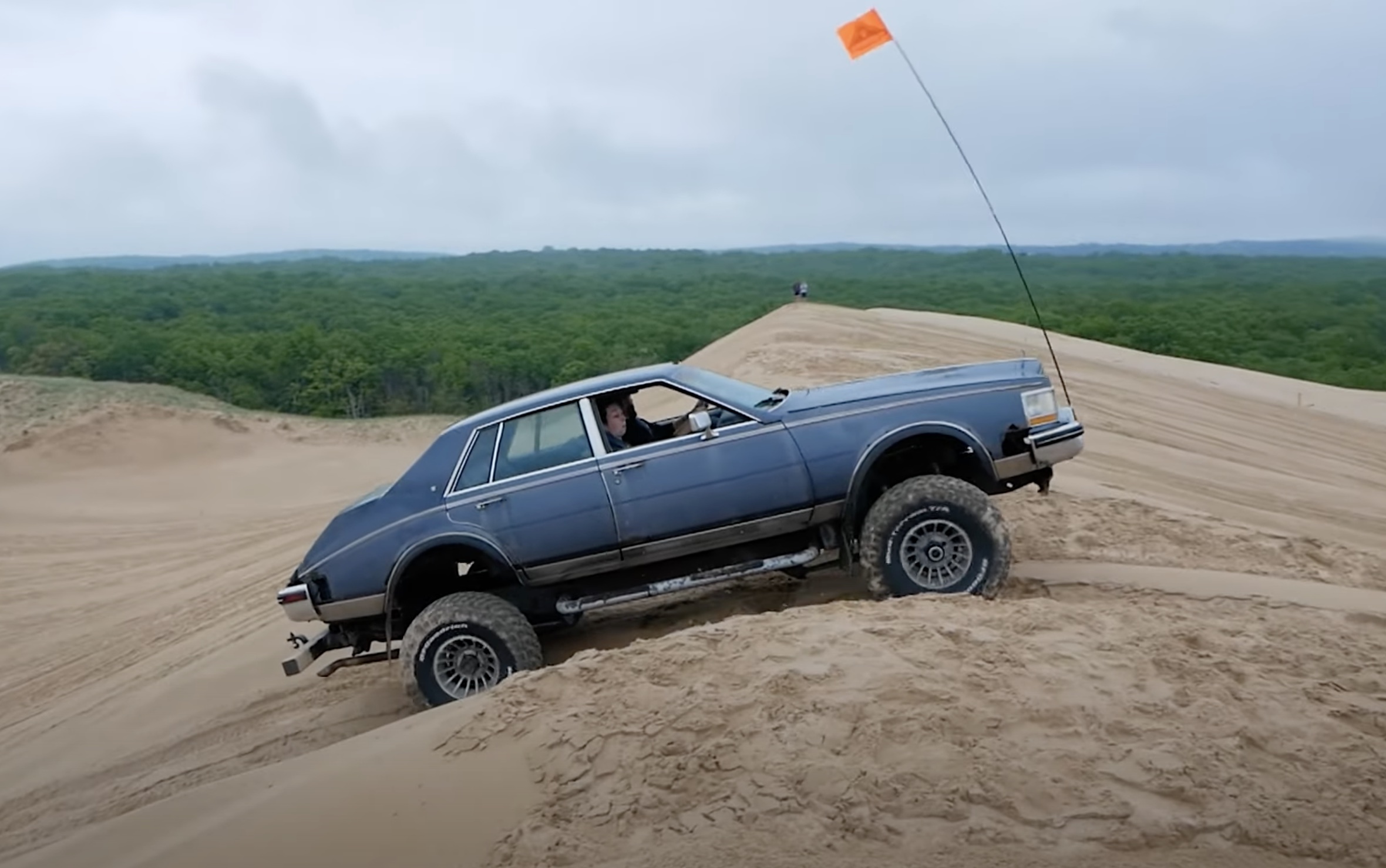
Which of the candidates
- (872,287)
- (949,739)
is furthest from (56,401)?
(872,287)

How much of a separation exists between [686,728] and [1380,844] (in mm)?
2462

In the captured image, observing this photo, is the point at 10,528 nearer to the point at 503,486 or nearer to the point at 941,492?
the point at 503,486

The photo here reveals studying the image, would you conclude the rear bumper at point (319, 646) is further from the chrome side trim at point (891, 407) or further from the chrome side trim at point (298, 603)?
the chrome side trim at point (891, 407)

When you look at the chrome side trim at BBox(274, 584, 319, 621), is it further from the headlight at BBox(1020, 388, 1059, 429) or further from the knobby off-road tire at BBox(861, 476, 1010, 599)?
the headlight at BBox(1020, 388, 1059, 429)

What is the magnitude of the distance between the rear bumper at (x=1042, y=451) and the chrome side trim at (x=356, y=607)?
3704 millimetres

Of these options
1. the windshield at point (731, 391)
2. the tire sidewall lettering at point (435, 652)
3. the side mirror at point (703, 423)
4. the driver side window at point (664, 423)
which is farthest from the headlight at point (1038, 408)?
the tire sidewall lettering at point (435, 652)

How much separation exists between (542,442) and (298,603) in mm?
1701

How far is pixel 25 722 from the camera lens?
9.12 metres

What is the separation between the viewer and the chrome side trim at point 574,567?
6.81 metres

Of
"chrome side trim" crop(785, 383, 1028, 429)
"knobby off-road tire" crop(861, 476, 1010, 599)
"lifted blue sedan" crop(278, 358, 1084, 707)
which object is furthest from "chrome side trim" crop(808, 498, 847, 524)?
"chrome side trim" crop(785, 383, 1028, 429)

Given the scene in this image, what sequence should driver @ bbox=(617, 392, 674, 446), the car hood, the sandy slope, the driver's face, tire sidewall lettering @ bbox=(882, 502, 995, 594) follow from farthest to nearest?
driver @ bbox=(617, 392, 674, 446) < the driver's face < the car hood < tire sidewall lettering @ bbox=(882, 502, 995, 594) < the sandy slope

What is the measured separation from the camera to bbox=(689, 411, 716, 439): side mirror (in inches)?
265

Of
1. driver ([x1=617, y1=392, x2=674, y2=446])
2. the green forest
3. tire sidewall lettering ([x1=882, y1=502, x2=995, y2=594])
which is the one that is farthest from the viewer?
the green forest

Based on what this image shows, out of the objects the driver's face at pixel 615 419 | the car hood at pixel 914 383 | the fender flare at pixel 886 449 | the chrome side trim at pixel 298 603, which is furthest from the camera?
the driver's face at pixel 615 419
